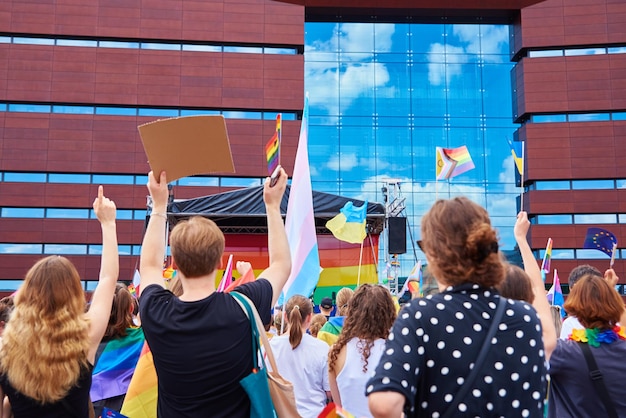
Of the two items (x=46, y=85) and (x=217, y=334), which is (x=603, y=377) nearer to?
(x=217, y=334)

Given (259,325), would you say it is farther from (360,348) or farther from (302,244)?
(302,244)

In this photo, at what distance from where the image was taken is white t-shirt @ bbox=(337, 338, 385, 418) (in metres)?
3.44

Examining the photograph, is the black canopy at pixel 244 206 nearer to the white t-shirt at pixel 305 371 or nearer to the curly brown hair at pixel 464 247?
the white t-shirt at pixel 305 371

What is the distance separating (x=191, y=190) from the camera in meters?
27.2

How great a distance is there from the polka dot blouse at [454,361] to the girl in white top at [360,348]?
1592mm

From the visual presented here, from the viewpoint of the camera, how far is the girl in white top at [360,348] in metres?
3.45

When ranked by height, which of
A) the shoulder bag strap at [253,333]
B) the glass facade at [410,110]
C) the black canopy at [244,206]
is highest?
the glass facade at [410,110]

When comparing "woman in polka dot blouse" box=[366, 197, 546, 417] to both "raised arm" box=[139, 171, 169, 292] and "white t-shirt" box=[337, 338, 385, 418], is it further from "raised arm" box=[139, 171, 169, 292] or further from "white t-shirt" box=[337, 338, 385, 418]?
"white t-shirt" box=[337, 338, 385, 418]

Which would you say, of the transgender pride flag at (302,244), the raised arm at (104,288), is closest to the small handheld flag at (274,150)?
the transgender pride flag at (302,244)

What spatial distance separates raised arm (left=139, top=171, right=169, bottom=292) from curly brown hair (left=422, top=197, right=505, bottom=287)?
124 cm

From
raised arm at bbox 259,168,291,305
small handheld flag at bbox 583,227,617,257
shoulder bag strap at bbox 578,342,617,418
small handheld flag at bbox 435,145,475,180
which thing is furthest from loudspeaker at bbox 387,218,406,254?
raised arm at bbox 259,168,291,305

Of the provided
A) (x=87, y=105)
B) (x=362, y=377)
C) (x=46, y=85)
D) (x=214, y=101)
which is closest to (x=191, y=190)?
(x=214, y=101)

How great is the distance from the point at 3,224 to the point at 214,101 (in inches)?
425

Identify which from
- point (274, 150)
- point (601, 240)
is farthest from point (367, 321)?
point (601, 240)
